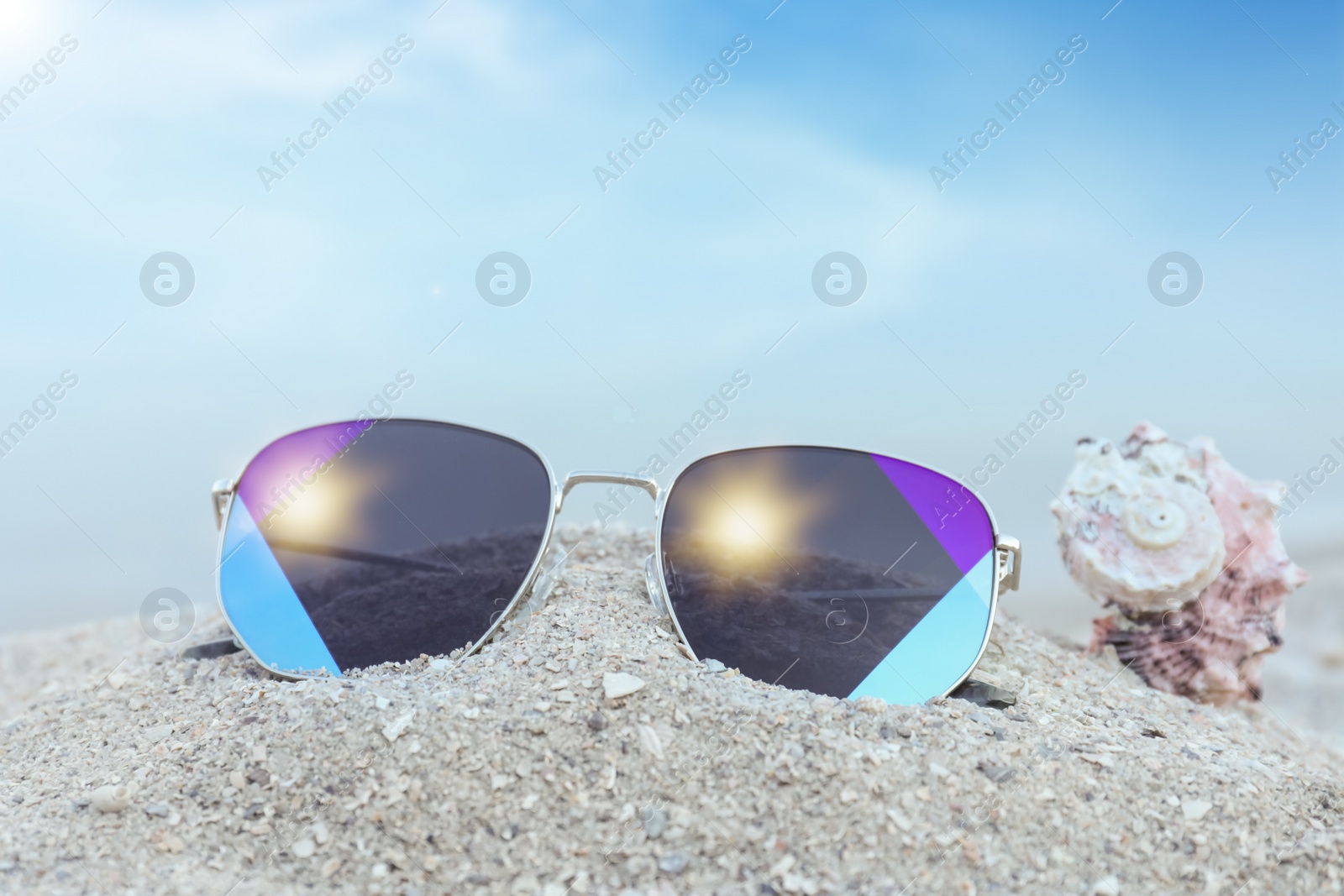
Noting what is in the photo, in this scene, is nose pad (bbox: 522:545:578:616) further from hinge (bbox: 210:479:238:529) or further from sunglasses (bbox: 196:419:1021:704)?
hinge (bbox: 210:479:238:529)

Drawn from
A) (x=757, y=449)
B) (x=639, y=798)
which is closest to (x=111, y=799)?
(x=639, y=798)

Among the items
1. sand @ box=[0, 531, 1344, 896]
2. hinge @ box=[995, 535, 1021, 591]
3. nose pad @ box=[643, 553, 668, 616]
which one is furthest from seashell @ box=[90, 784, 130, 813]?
hinge @ box=[995, 535, 1021, 591]

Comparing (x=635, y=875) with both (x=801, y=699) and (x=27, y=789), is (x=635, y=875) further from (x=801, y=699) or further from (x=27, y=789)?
(x=27, y=789)

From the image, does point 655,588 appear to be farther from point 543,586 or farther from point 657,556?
point 543,586

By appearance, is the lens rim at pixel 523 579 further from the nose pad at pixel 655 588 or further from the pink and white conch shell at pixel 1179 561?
the pink and white conch shell at pixel 1179 561

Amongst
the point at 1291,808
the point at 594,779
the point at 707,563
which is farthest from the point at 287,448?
the point at 1291,808

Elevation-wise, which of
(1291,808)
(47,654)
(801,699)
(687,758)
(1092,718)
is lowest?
(47,654)
